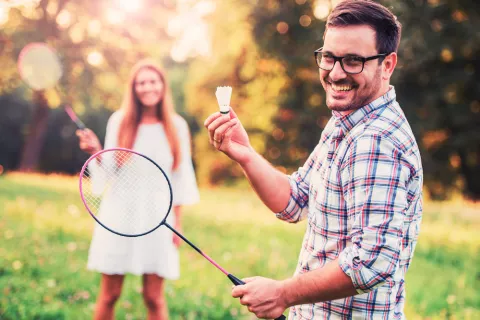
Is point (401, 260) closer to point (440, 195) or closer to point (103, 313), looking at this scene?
point (103, 313)

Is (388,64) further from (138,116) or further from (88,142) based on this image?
(138,116)

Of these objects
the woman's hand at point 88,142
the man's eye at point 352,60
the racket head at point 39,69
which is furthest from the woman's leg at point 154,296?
the racket head at point 39,69

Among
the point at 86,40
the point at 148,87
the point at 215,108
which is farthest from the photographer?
the point at 215,108

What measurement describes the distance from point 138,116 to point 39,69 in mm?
2745

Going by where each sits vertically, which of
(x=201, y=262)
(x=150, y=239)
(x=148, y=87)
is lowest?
(x=201, y=262)

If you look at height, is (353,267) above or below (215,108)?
below

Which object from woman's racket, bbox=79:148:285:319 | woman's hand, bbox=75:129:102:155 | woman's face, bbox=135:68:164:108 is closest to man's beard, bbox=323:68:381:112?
woman's racket, bbox=79:148:285:319

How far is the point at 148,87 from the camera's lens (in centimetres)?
426

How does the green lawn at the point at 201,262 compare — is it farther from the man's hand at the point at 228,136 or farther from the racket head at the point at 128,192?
the man's hand at the point at 228,136

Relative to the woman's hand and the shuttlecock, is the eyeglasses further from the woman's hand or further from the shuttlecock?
the woman's hand

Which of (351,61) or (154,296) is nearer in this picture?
(351,61)

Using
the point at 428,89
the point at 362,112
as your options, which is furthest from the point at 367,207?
the point at 428,89

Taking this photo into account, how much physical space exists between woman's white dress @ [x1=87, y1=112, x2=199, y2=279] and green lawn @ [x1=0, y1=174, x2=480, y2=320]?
2.98ft

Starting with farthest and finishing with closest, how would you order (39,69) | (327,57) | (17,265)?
1. (39,69)
2. (17,265)
3. (327,57)
